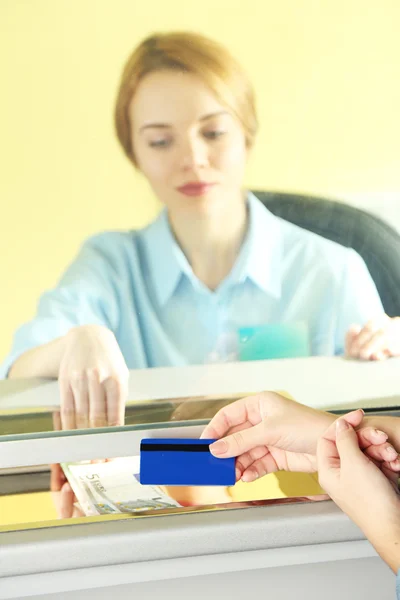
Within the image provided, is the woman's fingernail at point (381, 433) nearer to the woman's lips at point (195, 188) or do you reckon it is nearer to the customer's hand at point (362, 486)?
the customer's hand at point (362, 486)

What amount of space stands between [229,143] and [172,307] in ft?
0.63

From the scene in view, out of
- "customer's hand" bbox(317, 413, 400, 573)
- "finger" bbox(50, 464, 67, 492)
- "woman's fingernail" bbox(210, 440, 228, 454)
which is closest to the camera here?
"customer's hand" bbox(317, 413, 400, 573)

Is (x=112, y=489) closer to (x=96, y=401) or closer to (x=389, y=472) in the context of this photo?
(x=96, y=401)

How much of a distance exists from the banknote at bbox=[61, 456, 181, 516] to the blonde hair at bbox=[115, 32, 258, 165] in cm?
36

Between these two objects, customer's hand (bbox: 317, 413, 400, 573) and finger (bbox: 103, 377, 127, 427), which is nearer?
customer's hand (bbox: 317, 413, 400, 573)

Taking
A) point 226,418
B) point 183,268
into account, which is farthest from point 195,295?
point 226,418

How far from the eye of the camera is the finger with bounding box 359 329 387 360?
0.83 meters

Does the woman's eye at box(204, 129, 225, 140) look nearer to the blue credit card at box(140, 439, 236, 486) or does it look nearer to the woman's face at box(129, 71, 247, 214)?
the woman's face at box(129, 71, 247, 214)

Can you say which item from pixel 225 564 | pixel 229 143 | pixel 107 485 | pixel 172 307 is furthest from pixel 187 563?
pixel 229 143

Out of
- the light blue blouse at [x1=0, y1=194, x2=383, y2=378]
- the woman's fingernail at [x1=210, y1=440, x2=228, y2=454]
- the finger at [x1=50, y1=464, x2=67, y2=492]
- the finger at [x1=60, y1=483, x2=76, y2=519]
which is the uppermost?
the light blue blouse at [x1=0, y1=194, x2=383, y2=378]

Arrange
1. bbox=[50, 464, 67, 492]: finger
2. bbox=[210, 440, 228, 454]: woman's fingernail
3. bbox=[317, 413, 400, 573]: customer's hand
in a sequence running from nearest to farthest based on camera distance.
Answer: bbox=[317, 413, 400, 573]: customer's hand → bbox=[210, 440, 228, 454]: woman's fingernail → bbox=[50, 464, 67, 492]: finger

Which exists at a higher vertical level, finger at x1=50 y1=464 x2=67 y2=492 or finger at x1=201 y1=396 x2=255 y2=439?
finger at x1=201 y1=396 x2=255 y2=439

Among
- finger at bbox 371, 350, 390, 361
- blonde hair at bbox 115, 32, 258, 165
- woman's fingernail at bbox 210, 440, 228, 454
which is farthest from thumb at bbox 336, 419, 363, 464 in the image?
blonde hair at bbox 115, 32, 258, 165

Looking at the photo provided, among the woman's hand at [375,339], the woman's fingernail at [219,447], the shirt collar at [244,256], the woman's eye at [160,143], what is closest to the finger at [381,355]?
the woman's hand at [375,339]
